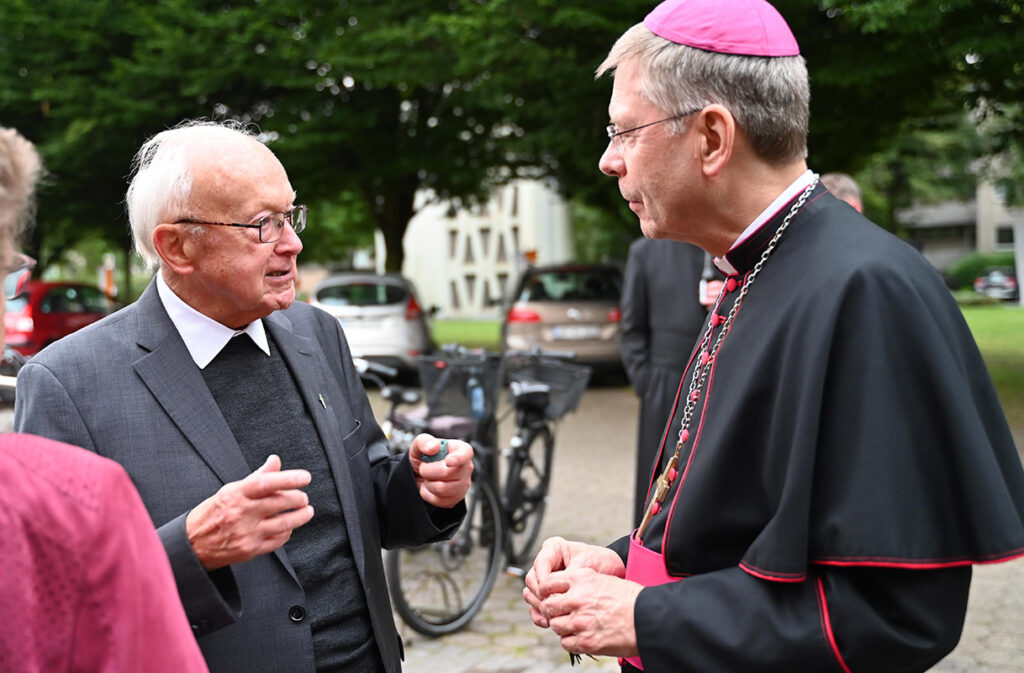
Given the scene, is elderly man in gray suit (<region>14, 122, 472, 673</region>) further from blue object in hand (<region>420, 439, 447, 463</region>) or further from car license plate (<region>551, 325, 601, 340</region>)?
car license plate (<region>551, 325, 601, 340</region>)

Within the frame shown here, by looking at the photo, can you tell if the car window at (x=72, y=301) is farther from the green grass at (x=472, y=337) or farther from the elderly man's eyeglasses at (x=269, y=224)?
the elderly man's eyeglasses at (x=269, y=224)

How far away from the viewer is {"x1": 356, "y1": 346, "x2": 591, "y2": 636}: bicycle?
17.6 ft

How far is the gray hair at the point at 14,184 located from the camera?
1168 mm

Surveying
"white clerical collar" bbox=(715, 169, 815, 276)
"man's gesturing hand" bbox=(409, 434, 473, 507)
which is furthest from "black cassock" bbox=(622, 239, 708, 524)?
"white clerical collar" bbox=(715, 169, 815, 276)

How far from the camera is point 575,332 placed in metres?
14.9

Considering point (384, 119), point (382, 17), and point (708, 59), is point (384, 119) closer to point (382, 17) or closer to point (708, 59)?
point (382, 17)

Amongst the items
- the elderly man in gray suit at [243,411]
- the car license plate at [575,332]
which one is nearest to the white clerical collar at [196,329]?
the elderly man in gray suit at [243,411]

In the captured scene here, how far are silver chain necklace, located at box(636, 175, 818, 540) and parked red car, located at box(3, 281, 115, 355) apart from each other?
1374 centimetres

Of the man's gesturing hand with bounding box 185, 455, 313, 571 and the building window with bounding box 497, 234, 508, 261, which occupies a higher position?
the man's gesturing hand with bounding box 185, 455, 313, 571

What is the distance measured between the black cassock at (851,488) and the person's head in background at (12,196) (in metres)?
1.05

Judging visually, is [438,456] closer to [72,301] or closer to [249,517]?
[249,517]

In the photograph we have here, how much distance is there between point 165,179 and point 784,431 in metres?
1.49

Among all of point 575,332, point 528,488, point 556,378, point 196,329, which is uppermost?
point 196,329

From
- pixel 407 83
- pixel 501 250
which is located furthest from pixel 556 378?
pixel 501 250
